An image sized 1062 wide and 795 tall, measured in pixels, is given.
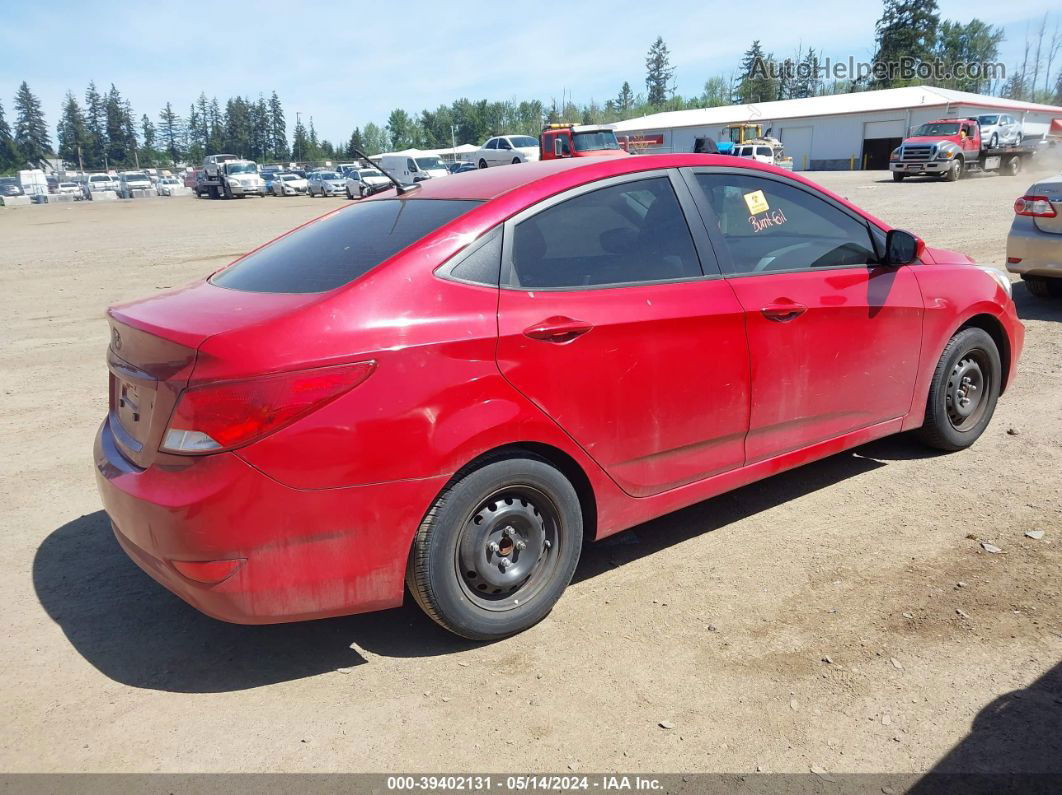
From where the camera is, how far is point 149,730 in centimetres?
275

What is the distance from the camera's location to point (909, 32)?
9669 cm

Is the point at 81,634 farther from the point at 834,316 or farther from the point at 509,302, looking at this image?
the point at 834,316

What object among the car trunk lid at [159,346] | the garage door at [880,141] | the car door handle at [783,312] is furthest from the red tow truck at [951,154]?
the car trunk lid at [159,346]

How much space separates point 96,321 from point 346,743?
27.3 feet

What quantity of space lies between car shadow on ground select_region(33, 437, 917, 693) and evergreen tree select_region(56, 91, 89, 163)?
156188 millimetres

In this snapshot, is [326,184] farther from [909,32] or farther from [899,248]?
[909,32]

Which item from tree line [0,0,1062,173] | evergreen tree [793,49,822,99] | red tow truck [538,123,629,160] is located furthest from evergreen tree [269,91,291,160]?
red tow truck [538,123,629,160]

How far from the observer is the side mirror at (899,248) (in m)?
4.26

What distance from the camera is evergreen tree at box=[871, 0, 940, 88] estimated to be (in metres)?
95.9

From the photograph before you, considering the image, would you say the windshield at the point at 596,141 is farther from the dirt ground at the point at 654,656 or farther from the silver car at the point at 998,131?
the dirt ground at the point at 654,656

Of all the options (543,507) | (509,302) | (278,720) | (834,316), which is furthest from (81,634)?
(834,316)

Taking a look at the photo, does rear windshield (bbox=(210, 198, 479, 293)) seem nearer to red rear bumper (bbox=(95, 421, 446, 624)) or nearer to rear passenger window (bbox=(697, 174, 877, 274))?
red rear bumper (bbox=(95, 421, 446, 624))

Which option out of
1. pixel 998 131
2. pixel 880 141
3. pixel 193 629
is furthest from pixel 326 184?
pixel 193 629

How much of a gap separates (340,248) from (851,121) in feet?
204
